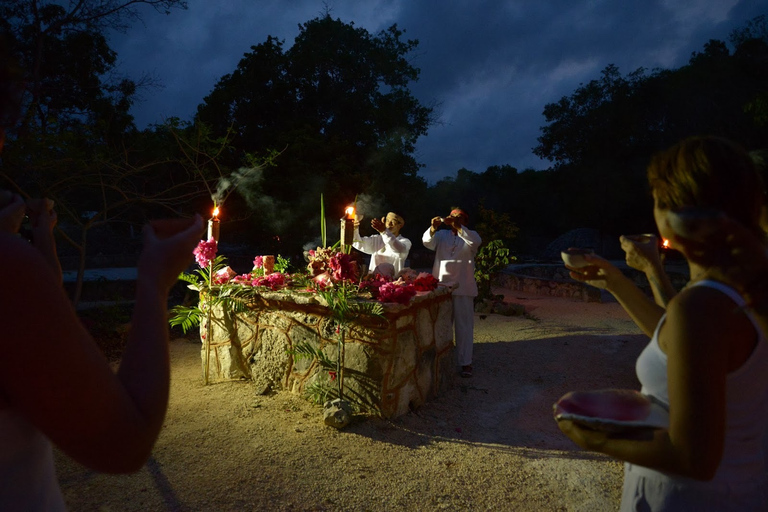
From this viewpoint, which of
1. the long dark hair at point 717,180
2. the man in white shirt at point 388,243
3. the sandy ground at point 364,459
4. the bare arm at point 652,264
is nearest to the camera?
the long dark hair at point 717,180

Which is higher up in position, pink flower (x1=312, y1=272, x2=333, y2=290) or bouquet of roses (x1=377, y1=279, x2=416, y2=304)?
pink flower (x1=312, y1=272, x2=333, y2=290)

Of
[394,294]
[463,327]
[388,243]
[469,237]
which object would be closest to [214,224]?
[394,294]

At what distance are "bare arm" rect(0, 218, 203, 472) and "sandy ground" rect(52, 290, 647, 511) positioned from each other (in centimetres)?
275

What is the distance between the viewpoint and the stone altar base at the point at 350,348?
14.7ft

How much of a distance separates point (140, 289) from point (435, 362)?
4730 mm

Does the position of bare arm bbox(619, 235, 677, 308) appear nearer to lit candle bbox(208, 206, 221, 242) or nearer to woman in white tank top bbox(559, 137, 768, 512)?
woman in white tank top bbox(559, 137, 768, 512)

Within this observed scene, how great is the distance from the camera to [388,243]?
21.9ft

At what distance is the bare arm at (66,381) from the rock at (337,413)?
12.1 feet

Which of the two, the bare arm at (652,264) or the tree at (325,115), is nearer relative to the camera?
the bare arm at (652,264)

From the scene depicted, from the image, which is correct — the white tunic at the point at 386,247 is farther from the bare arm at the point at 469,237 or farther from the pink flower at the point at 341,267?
the pink flower at the point at 341,267

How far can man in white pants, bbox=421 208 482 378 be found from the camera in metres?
6.23

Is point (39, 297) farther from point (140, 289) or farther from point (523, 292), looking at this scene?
point (523, 292)

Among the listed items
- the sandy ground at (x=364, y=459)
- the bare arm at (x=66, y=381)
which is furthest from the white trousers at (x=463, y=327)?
the bare arm at (x=66, y=381)

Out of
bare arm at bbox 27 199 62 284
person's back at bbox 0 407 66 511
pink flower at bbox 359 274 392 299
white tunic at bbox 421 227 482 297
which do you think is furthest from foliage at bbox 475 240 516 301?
person's back at bbox 0 407 66 511
